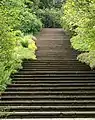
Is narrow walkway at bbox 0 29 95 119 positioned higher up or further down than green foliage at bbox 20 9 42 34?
higher up

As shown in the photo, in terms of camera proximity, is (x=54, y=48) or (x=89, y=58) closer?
(x=89, y=58)

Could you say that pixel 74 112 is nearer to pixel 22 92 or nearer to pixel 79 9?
pixel 22 92

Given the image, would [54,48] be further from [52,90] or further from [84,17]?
[84,17]

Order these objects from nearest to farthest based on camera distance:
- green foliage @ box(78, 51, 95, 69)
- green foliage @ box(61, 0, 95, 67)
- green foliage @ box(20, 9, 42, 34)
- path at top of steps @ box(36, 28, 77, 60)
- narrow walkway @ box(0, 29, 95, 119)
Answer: narrow walkway @ box(0, 29, 95, 119), green foliage @ box(61, 0, 95, 67), green foliage @ box(78, 51, 95, 69), path at top of steps @ box(36, 28, 77, 60), green foliage @ box(20, 9, 42, 34)

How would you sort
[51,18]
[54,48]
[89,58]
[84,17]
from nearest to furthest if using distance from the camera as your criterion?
[84,17] < [89,58] < [54,48] < [51,18]

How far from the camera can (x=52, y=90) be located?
48.6ft

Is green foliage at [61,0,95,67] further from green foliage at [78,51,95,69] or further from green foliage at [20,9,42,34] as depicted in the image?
green foliage at [20,9,42,34]

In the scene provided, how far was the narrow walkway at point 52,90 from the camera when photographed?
12.8 m

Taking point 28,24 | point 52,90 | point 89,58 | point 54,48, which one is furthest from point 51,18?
point 52,90

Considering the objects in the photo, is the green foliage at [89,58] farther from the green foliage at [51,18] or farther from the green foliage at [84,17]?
the green foliage at [51,18]

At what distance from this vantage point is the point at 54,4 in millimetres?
47625

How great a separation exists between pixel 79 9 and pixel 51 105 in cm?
408

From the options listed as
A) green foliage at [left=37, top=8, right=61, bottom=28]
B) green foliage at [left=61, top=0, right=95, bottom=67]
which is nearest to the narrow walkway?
green foliage at [left=61, top=0, right=95, bottom=67]

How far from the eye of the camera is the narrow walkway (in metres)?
12.8
